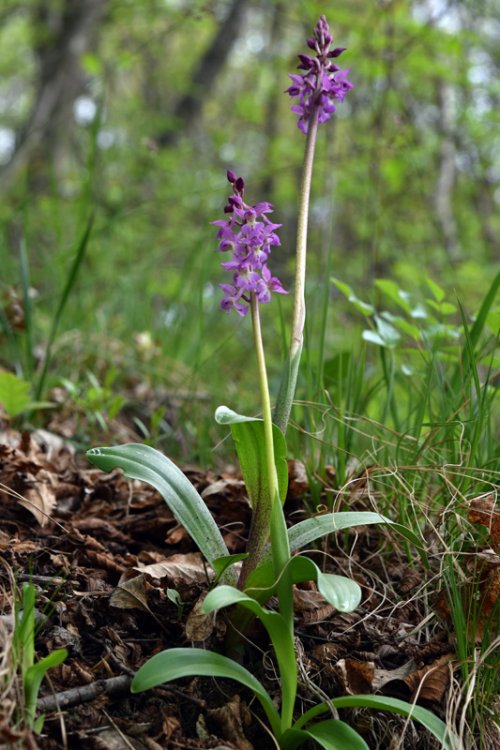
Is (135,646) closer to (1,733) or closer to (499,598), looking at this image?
(1,733)

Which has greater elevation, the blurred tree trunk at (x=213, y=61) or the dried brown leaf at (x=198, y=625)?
the blurred tree trunk at (x=213, y=61)

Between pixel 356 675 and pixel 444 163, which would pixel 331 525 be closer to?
pixel 356 675

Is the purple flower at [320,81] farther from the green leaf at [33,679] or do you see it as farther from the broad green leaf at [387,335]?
the green leaf at [33,679]

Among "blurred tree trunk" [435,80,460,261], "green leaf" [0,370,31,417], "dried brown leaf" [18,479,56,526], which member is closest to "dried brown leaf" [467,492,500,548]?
"dried brown leaf" [18,479,56,526]

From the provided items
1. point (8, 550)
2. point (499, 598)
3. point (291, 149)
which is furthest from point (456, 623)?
point (291, 149)

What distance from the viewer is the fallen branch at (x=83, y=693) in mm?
1035

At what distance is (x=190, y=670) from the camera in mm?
1025

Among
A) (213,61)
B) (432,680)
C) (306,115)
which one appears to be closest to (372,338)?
(306,115)

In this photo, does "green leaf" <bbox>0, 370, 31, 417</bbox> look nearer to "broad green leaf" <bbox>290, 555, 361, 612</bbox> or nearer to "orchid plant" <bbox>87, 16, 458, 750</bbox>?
"orchid plant" <bbox>87, 16, 458, 750</bbox>

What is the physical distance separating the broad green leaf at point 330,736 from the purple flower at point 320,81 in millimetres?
1110

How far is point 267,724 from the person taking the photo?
1.16m

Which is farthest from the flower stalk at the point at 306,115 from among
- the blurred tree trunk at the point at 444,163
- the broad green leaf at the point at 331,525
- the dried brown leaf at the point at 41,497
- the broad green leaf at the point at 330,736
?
the blurred tree trunk at the point at 444,163

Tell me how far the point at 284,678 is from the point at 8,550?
25.0 inches

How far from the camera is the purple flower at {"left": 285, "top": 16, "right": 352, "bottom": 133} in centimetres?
130
